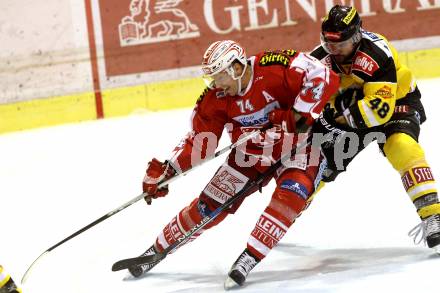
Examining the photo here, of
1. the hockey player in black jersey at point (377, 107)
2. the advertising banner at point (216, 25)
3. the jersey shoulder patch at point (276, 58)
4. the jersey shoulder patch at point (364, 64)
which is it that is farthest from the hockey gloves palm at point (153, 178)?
the advertising banner at point (216, 25)

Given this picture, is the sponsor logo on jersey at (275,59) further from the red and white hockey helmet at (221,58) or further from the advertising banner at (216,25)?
the advertising banner at (216,25)

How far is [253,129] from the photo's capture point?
147 inches

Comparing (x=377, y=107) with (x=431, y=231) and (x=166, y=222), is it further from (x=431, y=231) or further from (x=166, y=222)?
(x=166, y=222)

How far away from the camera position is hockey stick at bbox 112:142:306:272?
3.66 m

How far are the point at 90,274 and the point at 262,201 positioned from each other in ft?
4.38

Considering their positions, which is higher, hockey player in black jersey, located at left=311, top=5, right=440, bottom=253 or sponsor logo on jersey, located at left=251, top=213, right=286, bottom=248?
hockey player in black jersey, located at left=311, top=5, right=440, bottom=253

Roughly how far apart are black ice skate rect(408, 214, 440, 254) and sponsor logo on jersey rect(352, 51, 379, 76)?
0.71 metres

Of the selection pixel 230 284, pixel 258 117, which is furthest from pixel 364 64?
pixel 230 284

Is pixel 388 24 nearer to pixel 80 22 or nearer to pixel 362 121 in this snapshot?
pixel 80 22

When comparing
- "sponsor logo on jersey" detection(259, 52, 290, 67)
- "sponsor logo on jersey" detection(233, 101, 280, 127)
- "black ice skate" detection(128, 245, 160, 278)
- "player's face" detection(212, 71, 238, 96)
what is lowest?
"black ice skate" detection(128, 245, 160, 278)

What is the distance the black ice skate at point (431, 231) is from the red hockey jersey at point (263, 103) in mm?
685

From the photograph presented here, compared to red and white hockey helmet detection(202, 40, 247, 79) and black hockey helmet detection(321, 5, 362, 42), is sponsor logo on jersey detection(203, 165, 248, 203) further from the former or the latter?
black hockey helmet detection(321, 5, 362, 42)

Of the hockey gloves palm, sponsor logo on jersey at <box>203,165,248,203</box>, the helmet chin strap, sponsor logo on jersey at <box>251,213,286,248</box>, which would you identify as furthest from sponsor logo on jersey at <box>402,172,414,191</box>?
the hockey gloves palm

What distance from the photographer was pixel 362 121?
11.9ft
